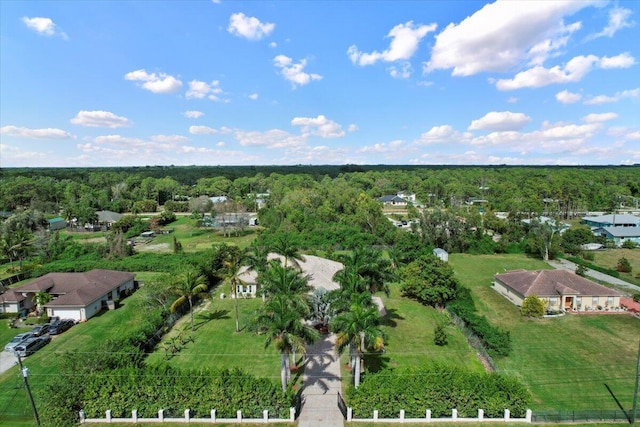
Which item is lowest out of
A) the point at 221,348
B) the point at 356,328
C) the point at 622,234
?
the point at 221,348

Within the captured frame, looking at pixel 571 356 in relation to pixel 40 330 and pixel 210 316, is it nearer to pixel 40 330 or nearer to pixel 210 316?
pixel 210 316

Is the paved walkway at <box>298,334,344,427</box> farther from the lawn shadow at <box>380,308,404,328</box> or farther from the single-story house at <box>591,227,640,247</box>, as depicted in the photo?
the single-story house at <box>591,227,640,247</box>

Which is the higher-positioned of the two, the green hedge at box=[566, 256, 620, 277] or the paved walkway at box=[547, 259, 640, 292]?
the green hedge at box=[566, 256, 620, 277]

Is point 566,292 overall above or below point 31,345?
above

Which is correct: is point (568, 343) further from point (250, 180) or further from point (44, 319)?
point (250, 180)

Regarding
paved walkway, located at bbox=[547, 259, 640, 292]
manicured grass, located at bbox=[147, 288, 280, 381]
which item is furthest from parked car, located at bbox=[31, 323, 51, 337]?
paved walkway, located at bbox=[547, 259, 640, 292]

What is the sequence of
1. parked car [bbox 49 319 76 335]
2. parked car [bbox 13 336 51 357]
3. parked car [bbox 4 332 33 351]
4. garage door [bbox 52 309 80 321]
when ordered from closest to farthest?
parked car [bbox 13 336 51 357]
parked car [bbox 4 332 33 351]
parked car [bbox 49 319 76 335]
garage door [bbox 52 309 80 321]

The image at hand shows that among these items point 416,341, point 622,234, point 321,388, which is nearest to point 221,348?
point 321,388
